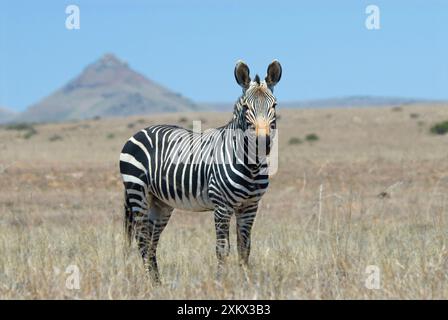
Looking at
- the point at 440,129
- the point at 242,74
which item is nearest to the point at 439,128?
the point at 440,129

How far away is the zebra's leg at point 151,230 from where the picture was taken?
7328 mm

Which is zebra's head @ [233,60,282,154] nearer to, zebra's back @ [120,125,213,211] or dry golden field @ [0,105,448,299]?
zebra's back @ [120,125,213,211]

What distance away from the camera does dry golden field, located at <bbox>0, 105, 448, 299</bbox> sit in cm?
613

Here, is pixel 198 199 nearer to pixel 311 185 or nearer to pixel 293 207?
pixel 293 207

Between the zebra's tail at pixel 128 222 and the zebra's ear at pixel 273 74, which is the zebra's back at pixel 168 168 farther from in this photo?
the zebra's ear at pixel 273 74

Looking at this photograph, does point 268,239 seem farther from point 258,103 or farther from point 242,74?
point 258,103

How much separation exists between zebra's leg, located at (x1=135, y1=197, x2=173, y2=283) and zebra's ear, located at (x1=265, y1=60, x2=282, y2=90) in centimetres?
180

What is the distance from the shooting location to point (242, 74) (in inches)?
264

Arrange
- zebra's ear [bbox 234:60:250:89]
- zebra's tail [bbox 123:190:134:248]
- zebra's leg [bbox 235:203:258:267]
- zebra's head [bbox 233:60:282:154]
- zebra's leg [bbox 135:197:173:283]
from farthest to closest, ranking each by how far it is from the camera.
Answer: zebra's tail [bbox 123:190:134:248] → zebra's leg [bbox 135:197:173:283] → zebra's leg [bbox 235:203:258:267] → zebra's ear [bbox 234:60:250:89] → zebra's head [bbox 233:60:282:154]

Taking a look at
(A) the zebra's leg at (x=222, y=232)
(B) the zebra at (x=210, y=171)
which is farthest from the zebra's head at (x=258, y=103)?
(A) the zebra's leg at (x=222, y=232)

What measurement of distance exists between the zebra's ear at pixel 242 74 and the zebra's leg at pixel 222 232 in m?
1.07

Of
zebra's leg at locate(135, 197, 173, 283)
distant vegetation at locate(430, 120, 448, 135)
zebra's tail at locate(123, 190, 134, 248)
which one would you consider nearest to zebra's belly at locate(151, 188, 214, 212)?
zebra's leg at locate(135, 197, 173, 283)

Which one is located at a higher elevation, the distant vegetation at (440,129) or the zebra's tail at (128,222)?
the distant vegetation at (440,129)
